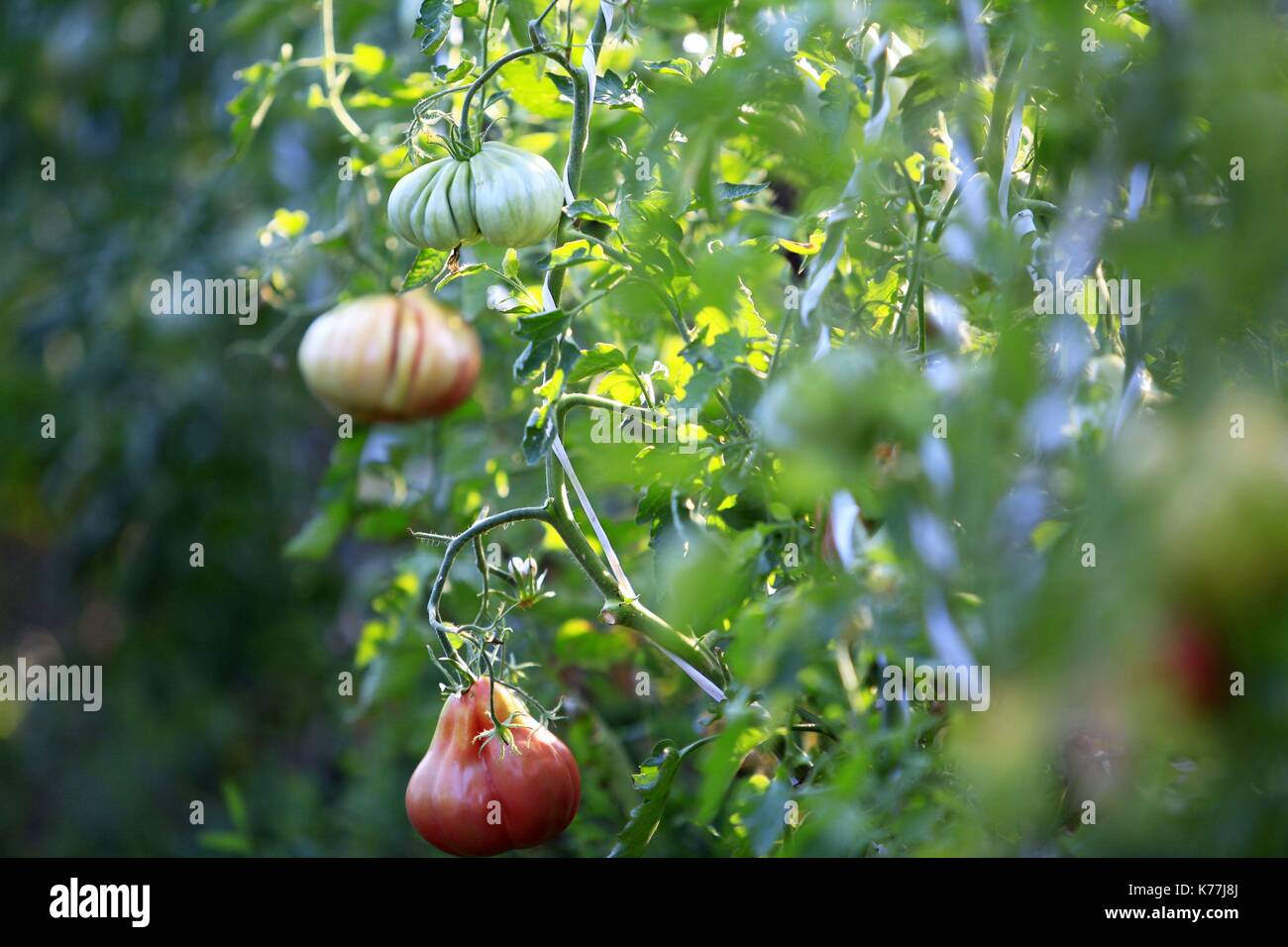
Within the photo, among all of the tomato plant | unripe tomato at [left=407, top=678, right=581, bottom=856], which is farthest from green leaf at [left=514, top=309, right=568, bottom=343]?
unripe tomato at [left=407, top=678, right=581, bottom=856]

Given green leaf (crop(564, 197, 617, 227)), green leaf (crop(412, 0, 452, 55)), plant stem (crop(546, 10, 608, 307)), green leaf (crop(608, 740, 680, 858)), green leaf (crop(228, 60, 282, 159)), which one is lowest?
green leaf (crop(608, 740, 680, 858))

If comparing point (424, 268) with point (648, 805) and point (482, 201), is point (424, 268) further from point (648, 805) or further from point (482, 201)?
point (648, 805)

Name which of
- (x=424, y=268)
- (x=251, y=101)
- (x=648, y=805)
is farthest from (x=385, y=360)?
(x=648, y=805)

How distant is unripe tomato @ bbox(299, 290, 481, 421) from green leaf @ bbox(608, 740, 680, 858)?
603 millimetres

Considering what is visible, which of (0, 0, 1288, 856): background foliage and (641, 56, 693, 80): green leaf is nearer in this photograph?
(0, 0, 1288, 856): background foliage

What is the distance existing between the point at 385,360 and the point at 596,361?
55 centimetres

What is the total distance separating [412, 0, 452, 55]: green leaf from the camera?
28.5 inches

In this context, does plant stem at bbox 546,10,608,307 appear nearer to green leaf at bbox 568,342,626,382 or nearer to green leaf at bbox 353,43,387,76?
green leaf at bbox 568,342,626,382

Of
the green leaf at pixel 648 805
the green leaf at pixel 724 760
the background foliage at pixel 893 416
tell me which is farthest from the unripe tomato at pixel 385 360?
the green leaf at pixel 724 760

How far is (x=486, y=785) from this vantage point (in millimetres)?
721

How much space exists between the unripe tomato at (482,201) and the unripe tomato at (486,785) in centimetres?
27

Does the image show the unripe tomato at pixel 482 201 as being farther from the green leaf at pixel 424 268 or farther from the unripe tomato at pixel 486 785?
the unripe tomato at pixel 486 785

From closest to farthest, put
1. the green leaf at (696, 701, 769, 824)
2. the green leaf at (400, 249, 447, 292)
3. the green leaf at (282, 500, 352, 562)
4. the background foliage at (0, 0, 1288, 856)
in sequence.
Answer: the background foliage at (0, 0, 1288, 856), the green leaf at (696, 701, 769, 824), the green leaf at (400, 249, 447, 292), the green leaf at (282, 500, 352, 562)

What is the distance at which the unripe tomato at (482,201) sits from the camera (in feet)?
2.32
